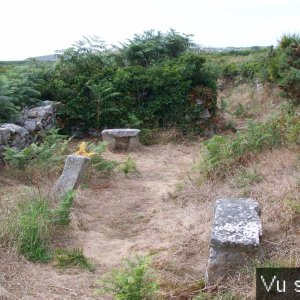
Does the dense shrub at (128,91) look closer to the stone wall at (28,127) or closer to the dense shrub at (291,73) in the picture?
the stone wall at (28,127)

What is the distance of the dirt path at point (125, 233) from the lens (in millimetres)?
3896

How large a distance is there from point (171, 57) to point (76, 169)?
6922 millimetres

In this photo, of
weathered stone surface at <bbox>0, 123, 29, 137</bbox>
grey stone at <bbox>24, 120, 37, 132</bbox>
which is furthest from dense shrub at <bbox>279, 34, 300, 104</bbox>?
weathered stone surface at <bbox>0, 123, 29, 137</bbox>

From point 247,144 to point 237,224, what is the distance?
3187mm

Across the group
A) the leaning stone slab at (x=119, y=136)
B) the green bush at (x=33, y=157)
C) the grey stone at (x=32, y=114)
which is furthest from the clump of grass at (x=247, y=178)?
the grey stone at (x=32, y=114)

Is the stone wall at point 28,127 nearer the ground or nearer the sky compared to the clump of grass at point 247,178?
nearer the sky

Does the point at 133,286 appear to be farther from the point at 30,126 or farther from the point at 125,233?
the point at 30,126

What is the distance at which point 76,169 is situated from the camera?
21.0 feet

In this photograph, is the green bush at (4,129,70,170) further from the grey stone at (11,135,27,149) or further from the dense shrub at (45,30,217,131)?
the dense shrub at (45,30,217,131)

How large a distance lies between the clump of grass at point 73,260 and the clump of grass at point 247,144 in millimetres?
2750

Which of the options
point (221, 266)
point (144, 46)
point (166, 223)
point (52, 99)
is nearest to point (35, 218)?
point (166, 223)

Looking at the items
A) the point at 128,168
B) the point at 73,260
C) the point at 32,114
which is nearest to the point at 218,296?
the point at 73,260

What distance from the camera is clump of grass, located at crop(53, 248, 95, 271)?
4.21 m

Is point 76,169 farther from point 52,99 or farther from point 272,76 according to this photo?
point 272,76
